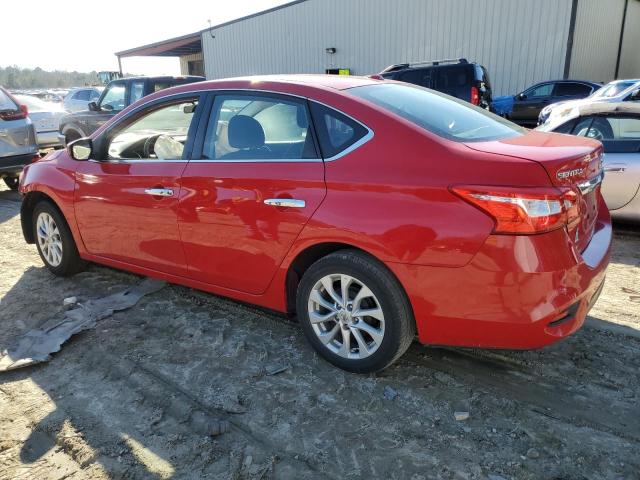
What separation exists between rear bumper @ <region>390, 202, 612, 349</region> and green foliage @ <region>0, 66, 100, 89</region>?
92938 millimetres

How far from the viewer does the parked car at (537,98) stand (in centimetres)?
1447

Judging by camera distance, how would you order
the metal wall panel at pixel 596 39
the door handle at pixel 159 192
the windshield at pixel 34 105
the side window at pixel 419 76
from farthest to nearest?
the metal wall panel at pixel 596 39
the side window at pixel 419 76
the windshield at pixel 34 105
the door handle at pixel 159 192

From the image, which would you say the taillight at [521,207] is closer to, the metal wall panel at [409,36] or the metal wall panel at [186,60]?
the metal wall panel at [409,36]

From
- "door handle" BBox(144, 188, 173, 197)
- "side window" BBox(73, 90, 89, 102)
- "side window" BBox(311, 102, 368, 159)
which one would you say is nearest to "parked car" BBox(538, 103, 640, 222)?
"side window" BBox(311, 102, 368, 159)

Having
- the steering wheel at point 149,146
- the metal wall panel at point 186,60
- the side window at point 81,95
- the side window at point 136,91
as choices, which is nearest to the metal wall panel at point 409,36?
the side window at point 81,95

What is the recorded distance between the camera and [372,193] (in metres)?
2.60

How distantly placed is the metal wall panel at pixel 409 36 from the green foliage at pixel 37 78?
6993cm

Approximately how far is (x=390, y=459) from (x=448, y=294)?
0.82 m

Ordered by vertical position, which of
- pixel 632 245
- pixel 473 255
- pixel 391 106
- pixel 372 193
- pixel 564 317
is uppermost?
pixel 391 106

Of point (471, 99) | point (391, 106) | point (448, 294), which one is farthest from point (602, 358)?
point (471, 99)

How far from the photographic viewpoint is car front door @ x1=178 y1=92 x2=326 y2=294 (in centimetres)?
288

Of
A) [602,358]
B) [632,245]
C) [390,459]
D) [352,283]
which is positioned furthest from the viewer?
[632,245]

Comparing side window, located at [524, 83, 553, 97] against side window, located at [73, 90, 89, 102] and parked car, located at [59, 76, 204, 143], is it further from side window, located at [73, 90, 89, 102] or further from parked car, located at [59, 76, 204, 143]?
side window, located at [73, 90, 89, 102]

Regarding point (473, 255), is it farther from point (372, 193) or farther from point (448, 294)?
point (372, 193)
